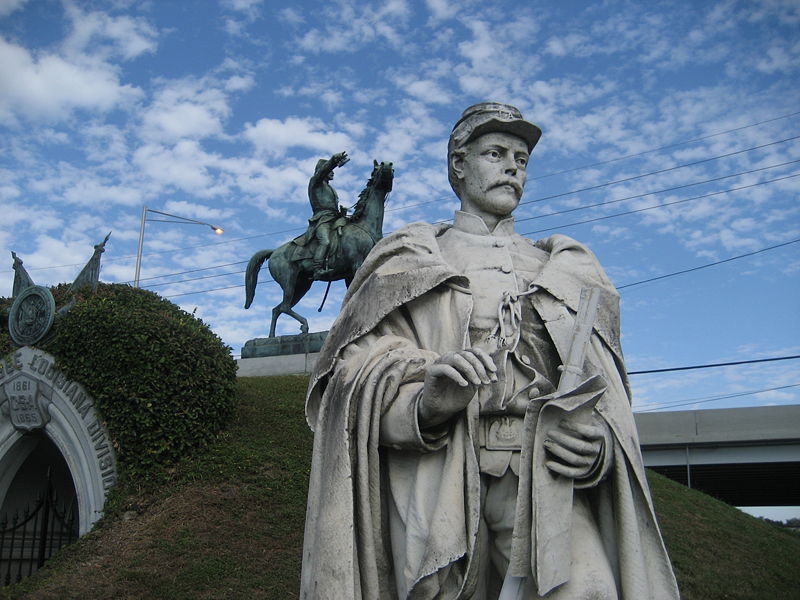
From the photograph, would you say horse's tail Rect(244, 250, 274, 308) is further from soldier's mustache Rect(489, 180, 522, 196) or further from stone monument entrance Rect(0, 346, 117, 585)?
soldier's mustache Rect(489, 180, 522, 196)

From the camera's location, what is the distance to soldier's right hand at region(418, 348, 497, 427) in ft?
8.94

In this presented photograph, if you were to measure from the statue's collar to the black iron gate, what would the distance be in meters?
8.79

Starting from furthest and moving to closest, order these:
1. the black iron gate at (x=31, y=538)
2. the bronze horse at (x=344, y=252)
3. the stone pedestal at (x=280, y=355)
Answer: the bronze horse at (x=344, y=252)
the stone pedestal at (x=280, y=355)
the black iron gate at (x=31, y=538)

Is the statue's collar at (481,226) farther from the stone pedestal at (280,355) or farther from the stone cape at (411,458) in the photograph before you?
the stone pedestal at (280,355)

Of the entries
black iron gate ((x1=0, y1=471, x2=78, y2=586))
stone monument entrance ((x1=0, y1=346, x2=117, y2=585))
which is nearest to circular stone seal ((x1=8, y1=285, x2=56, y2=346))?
stone monument entrance ((x1=0, y1=346, x2=117, y2=585))

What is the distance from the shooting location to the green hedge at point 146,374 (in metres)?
10.5

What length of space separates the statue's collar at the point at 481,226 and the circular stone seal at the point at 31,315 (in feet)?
30.4

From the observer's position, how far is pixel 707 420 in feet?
58.3

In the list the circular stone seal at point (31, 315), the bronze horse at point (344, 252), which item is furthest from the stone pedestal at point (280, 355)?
the circular stone seal at point (31, 315)

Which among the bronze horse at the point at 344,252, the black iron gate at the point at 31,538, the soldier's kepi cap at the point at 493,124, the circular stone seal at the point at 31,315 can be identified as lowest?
the black iron gate at the point at 31,538

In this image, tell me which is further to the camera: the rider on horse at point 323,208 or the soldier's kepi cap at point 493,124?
the rider on horse at point 323,208

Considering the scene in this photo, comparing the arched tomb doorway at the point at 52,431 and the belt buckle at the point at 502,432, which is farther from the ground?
the arched tomb doorway at the point at 52,431

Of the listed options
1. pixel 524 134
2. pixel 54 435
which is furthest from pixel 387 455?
pixel 54 435

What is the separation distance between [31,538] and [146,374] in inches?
110
